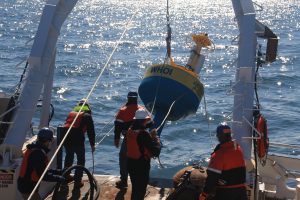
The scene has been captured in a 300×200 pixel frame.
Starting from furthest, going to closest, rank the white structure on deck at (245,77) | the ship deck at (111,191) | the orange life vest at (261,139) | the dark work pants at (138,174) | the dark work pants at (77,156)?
the dark work pants at (77,156)
the ship deck at (111,191)
the orange life vest at (261,139)
the white structure on deck at (245,77)
the dark work pants at (138,174)

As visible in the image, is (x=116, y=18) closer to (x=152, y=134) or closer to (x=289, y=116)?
(x=289, y=116)

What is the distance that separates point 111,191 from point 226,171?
3.15 meters

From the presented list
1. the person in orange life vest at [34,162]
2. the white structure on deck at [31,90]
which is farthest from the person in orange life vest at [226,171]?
the white structure on deck at [31,90]

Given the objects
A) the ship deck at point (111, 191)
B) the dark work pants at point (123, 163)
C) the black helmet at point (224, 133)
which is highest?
the black helmet at point (224, 133)

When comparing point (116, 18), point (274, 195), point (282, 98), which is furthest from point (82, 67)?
point (116, 18)

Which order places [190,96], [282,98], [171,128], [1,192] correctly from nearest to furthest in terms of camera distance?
[1,192] → [190,96] → [171,128] → [282,98]

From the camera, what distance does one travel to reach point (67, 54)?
42875mm

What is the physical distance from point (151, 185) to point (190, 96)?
7.42 feet

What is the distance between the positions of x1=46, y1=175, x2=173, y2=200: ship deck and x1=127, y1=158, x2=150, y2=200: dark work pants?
1.02 meters

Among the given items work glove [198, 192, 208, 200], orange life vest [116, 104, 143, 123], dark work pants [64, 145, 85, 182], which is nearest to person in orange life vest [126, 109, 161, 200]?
work glove [198, 192, 208, 200]

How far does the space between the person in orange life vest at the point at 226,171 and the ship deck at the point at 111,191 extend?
2.45 metres

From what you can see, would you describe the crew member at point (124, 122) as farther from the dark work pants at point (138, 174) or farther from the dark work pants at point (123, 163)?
the dark work pants at point (138, 174)

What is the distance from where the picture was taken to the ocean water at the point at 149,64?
1984 centimetres

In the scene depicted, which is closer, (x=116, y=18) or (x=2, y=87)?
(x=2, y=87)
